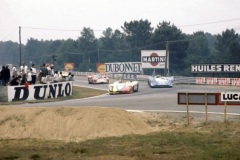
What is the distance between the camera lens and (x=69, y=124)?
17.8m

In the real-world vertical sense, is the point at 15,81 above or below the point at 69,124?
above

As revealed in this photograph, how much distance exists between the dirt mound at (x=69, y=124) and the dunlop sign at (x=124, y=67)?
53.5m

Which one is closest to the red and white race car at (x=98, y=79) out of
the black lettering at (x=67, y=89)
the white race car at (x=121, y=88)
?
the white race car at (x=121, y=88)

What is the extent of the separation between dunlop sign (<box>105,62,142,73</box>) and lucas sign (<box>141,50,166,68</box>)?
289 inches

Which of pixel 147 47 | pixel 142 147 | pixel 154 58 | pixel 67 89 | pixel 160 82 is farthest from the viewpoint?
pixel 147 47

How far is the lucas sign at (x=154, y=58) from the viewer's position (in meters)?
62.8

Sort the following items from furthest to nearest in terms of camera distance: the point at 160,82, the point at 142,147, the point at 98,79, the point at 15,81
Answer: the point at 98,79 < the point at 160,82 < the point at 15,81 < the point at 142,147

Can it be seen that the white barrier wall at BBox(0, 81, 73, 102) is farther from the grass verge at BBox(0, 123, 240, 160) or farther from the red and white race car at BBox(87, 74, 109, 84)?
the red and white race car at BBox(87, 74, 109, 84)

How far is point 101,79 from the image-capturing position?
52.0 m

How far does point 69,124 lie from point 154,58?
153 feet

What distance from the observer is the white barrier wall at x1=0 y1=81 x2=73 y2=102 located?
2747 centimetres

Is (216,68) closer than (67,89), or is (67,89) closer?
(67,89)

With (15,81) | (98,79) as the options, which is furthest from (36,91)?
(98,79)

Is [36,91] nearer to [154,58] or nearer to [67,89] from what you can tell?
[67,89]
